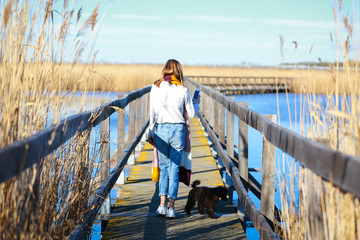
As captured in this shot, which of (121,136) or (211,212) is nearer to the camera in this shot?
(211,212)

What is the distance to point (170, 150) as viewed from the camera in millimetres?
4875

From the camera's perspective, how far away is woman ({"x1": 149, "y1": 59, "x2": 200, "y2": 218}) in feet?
15.6

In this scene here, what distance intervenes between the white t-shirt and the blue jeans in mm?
79

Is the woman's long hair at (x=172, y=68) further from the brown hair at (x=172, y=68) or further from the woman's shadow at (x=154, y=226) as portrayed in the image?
the woman's shadow at (x=154, y=226)

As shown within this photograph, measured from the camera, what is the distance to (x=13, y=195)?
6.63 feet

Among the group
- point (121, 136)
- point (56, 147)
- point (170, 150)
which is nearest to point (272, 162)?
point (170, 150)

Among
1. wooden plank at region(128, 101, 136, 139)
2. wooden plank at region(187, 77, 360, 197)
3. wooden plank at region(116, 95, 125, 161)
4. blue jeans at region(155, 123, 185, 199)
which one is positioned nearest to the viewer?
wooden plank at region(187, 77, 360, 197)

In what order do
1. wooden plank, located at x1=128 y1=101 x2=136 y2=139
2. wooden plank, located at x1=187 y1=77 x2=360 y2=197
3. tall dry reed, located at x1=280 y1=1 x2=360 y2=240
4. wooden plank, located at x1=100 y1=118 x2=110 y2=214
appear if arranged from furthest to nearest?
wooden plank, located at x1=128 y1=101 x2=136 y2=139 → wooden plank, located at x1=100 y1=118 x2=110 y2=214 → tall dry reed, located at x1=280 y1=1 x2=360 y2=240 → wooden plank, located at x1=187 y1=77 x2=360 y2=197

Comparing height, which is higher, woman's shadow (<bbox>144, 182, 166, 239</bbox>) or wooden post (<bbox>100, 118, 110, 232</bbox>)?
wooden post (<bbox>100, 118, 110, 232</bbox>)

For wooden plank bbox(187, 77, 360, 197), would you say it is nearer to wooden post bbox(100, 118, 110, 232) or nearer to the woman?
the woman

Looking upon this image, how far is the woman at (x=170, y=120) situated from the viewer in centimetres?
476

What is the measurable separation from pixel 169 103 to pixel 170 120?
18 cm

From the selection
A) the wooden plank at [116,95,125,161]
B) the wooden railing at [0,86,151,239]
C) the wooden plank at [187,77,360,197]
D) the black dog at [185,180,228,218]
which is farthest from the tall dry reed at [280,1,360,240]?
the wooden plank at [116,95,125,161]

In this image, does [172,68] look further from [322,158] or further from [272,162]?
[322,158]
